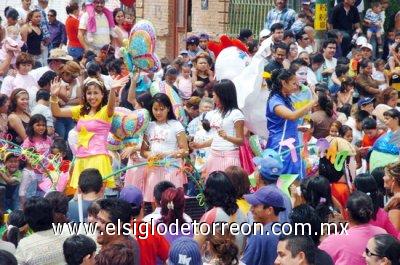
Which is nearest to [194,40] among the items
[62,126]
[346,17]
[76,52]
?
[76,52]

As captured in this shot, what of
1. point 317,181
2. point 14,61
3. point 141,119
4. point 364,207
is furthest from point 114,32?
point 364,207

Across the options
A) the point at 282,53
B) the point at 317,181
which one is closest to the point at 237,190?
the point at 317,181

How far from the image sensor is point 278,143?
12344 millimetres

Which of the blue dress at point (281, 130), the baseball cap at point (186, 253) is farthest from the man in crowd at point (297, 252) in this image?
the blue dress at point (281, 130)

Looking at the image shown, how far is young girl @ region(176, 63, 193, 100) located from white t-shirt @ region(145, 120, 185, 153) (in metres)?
5.08

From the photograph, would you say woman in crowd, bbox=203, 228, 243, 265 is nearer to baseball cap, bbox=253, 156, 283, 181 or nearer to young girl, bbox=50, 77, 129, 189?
baseball cap, bbox=253, 156, 283, 181

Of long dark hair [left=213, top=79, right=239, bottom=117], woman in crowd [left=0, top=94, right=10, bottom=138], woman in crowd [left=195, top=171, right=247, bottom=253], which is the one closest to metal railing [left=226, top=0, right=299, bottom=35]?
woman in crowd [left=0, top=94, right=10, bottom=138]

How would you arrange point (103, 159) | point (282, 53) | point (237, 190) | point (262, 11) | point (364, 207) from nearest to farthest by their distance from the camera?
point (364, 207), point (237, 190), point (103, 159), point (282, 53), point (262, 11)

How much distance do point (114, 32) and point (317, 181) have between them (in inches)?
388

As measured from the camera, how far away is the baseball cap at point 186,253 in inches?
326

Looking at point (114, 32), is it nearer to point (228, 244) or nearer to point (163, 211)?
point (163, 211)

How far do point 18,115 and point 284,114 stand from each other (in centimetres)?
391

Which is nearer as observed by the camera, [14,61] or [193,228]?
[193,228]

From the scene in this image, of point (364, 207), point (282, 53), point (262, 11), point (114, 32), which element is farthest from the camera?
point (262, 11)
